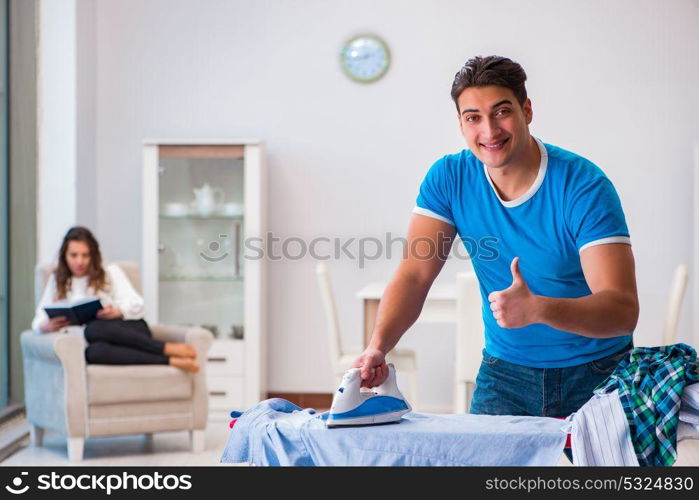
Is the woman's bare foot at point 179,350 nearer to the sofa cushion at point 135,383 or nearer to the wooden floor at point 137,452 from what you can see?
the sofa cushion at point 135,383

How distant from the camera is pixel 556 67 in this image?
4895mm

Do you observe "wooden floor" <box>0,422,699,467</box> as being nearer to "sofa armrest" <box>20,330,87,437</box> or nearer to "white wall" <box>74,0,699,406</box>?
"sofa armrest" <box>20,330,87,437</box>

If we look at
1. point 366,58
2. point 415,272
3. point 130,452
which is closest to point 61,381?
point 130,452

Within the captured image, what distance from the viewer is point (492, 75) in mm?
1579

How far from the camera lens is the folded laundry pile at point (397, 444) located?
1413mm

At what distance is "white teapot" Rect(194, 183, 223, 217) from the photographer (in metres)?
4.89

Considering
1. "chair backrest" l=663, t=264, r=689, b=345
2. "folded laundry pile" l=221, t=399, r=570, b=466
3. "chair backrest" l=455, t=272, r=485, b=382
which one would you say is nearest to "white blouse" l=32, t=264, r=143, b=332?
"chair backrest" l=455, t=272, r=485, b=382

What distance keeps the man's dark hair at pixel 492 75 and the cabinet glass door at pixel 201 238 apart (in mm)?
3308

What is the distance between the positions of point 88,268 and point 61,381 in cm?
56

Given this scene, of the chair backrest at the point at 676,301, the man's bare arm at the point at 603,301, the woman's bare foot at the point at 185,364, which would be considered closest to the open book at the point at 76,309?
the woman's bare foot at the point at 185,364

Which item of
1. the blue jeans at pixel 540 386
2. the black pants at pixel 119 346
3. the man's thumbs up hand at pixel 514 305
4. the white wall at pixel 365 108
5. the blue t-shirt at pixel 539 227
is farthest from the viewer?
the white wall at pixel 365 108

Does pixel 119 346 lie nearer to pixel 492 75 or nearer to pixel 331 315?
pixel 331 315

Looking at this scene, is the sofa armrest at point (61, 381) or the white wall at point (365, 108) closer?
the sofa armrest at point (61, 381)

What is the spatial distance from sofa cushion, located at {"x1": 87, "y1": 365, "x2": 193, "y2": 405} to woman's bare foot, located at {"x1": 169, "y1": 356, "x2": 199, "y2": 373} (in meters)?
0.02
